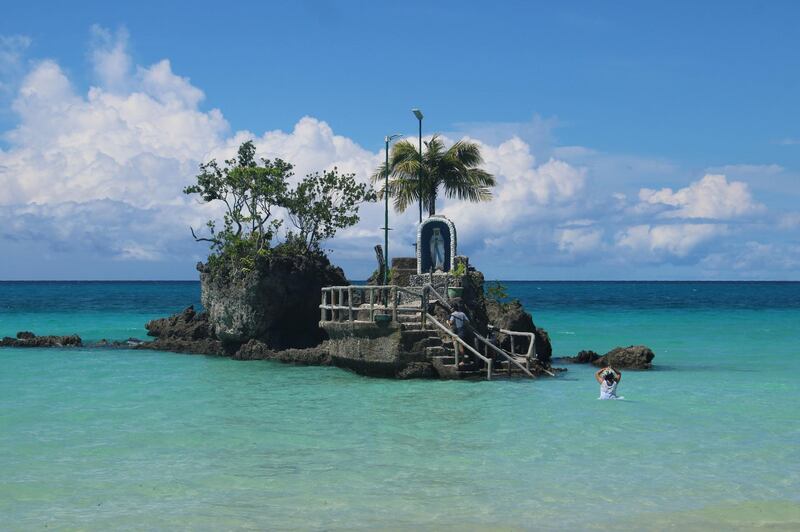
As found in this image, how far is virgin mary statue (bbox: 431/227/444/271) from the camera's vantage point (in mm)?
33562

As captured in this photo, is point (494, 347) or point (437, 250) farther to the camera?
point (437, 250)

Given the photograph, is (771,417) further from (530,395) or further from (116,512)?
(116,512)

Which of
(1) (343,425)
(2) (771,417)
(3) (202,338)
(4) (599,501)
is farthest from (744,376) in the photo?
(3) (202,338)

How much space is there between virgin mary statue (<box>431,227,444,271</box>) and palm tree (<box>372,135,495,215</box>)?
12.7 feet

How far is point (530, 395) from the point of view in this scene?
938 inches

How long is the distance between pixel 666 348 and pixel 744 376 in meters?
13.7

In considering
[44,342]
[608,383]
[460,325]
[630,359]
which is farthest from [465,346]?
[44,342]

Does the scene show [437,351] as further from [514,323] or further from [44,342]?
[44,342]

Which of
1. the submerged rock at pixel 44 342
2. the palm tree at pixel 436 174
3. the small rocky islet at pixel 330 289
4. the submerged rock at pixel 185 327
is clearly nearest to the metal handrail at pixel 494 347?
the small rocky islet at pixel 330 289

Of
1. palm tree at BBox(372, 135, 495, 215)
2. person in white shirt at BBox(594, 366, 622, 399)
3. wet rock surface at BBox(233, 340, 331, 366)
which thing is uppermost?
palm tree at BBox(372, 135, 495, 215)

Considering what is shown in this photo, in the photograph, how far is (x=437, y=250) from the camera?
33.7m

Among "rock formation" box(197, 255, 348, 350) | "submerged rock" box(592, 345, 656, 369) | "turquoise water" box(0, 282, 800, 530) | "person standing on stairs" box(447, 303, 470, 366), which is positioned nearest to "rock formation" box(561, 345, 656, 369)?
"submerged rock" box(592, 345, 656, 369)

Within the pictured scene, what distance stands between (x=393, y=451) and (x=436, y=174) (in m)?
22.2

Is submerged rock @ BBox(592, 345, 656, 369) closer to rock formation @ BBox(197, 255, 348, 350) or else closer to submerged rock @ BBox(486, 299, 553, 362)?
submerged rock @ BBox(486, 299, 553, 362)
